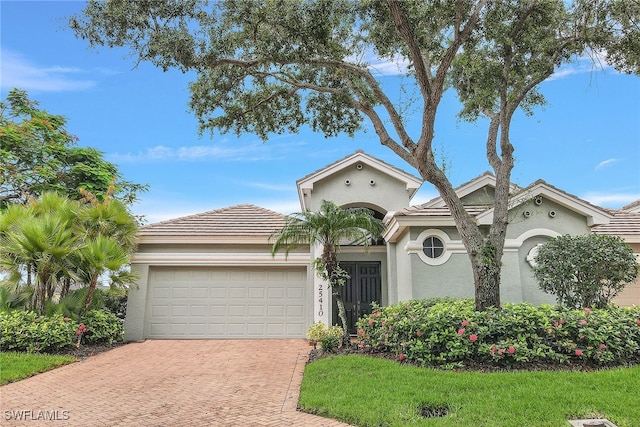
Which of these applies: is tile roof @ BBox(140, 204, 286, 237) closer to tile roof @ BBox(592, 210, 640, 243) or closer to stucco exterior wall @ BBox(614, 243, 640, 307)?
tile roof @ BBox(592, 210, 640, 243)

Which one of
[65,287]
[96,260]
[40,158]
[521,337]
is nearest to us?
[521,337]

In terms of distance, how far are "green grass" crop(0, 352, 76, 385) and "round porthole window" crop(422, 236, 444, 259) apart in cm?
986

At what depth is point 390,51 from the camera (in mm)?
10945

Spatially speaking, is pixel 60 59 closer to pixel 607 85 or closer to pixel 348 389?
pixel 348 389

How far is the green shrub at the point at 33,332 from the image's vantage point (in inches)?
424

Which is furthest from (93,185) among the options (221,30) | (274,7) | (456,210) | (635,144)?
(635,144)

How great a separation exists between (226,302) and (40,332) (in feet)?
18.7

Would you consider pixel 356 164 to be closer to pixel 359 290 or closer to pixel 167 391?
pixel 359 290

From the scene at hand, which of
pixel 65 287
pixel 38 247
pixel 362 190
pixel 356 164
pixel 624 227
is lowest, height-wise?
pixel 65 287

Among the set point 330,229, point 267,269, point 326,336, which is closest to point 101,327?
point 267,269

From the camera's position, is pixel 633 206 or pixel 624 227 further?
pixel 633 206

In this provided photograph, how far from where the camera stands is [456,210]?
971cm

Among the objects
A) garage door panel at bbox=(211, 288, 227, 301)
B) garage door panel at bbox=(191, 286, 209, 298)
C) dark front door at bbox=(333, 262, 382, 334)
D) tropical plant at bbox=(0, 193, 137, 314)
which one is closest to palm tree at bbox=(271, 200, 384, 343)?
dark front door at bbox=(333, 262, 382, 334)

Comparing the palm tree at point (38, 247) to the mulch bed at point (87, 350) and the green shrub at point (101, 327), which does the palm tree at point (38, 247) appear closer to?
the green shrub at point (101, 327)
